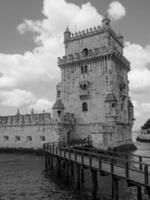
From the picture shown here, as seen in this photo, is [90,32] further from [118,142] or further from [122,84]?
[118,142]

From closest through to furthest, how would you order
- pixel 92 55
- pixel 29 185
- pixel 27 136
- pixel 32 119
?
pixel 29 185
pixel 32 119
pixel 27 136
pixel 92 55

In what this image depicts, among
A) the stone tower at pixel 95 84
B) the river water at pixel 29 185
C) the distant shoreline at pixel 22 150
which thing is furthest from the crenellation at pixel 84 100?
the river water at pixel 29 185

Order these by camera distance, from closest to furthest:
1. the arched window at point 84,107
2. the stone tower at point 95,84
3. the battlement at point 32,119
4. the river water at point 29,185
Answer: the river water at point 29,185 < the battlement at point 32,119 < the stone tower at point 95,84 < the arched window at point 84,107

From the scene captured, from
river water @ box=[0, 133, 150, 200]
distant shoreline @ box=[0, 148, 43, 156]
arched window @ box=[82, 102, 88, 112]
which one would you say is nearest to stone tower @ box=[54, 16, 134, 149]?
arched window @ box=[82, 102, 88, 112]

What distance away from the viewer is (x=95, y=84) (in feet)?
146

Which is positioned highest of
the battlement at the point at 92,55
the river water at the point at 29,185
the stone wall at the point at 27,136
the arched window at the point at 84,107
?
the battlement at the point at 92,55

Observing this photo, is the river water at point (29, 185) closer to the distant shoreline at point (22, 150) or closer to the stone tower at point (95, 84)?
the distant shoreline at point (22, 150)

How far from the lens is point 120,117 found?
46.7m

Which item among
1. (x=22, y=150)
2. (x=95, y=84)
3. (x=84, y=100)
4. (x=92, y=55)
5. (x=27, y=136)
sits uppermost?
(x=92, y=55)

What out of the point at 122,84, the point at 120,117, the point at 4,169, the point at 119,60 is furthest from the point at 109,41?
the point at 4,169

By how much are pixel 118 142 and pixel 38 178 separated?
74.3 feet

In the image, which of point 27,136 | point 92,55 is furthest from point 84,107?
point 27,136

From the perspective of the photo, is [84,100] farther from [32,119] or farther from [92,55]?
[32,119]

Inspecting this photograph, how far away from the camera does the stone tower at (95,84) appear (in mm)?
42906
